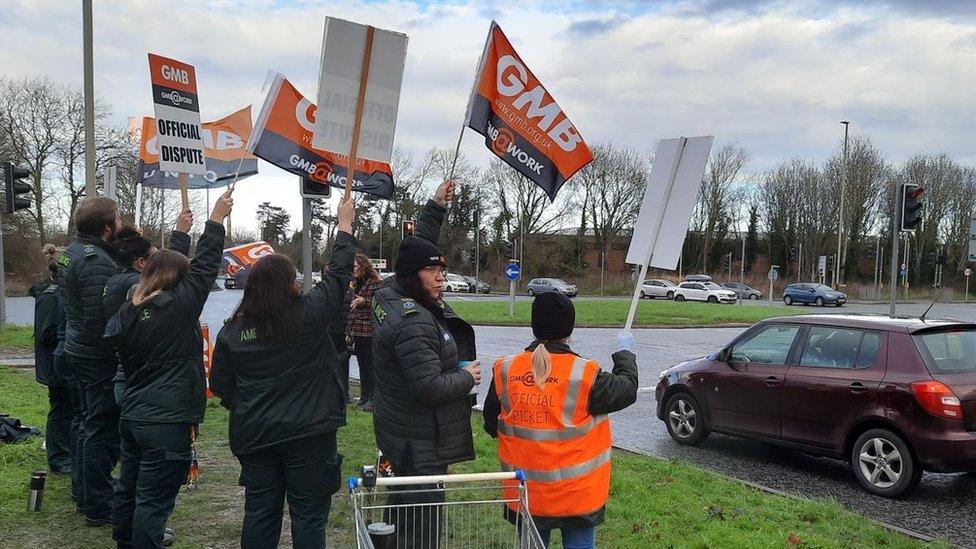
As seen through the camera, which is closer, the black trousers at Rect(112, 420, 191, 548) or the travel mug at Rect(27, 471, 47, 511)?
the black trousers at Rect(112, 420, 191, 548)

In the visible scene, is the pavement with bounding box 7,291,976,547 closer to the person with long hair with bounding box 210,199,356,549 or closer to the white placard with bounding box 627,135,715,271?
the white placard with bounding box 627,135,715,271

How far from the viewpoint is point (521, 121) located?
5.81 meters

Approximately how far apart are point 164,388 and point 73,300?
1345 mm

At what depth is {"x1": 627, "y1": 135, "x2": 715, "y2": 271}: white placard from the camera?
14.5 ft

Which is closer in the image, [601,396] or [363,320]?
[601,396]

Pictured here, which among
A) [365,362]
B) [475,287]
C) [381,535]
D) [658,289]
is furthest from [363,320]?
[475,287]

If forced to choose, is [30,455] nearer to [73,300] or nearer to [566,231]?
[73,300]

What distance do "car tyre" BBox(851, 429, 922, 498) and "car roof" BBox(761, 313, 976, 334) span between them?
0.97 meters

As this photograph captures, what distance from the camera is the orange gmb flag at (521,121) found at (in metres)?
5.62

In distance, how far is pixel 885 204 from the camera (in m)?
69.2

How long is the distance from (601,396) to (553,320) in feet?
1.28

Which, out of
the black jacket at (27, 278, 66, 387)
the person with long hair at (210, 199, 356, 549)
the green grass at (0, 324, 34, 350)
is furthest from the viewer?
the green grass at (0, 324, 34, 350)

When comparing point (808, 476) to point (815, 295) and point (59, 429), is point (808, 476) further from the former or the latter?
point (815, 295)

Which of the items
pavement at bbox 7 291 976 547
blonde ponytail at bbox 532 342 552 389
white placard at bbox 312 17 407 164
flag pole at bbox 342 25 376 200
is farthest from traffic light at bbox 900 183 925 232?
blonde ponytail at bbox 532 342 552 389
